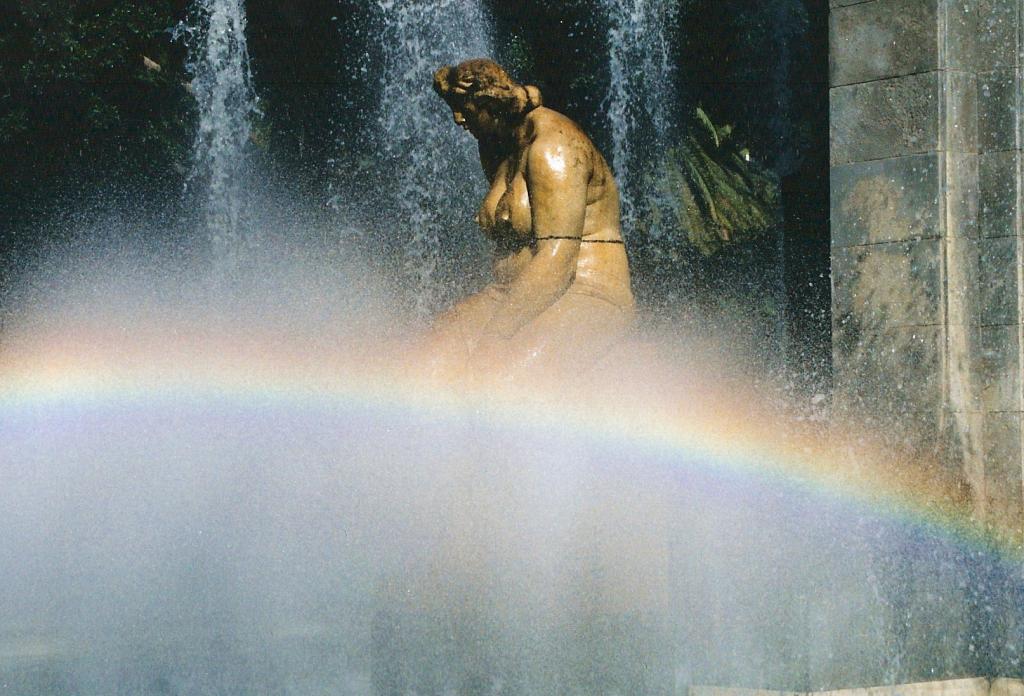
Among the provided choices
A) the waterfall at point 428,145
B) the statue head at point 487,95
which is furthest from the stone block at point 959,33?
the waterfall at point 428,145

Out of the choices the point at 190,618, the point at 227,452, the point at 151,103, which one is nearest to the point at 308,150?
the point at 151,103

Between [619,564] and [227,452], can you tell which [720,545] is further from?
[227,452]

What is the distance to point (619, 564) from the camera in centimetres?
793

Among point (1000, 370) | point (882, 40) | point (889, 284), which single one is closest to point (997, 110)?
point (882, 40)

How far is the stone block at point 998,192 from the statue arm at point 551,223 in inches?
83.0

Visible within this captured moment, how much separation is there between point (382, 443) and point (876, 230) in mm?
2766

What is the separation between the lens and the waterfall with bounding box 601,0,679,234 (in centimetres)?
1844

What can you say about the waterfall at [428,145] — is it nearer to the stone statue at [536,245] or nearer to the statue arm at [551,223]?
the stone statue at [536,245]

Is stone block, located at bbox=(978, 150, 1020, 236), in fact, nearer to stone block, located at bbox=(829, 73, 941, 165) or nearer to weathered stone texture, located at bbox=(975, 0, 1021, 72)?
stone block, located at bbox=(829, 73, 941, 165)

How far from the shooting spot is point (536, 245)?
815 cm

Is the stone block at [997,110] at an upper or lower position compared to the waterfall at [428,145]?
lower

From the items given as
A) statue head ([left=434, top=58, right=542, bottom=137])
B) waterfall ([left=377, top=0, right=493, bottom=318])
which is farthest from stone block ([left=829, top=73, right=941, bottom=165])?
waterfall ([left=377, top=0, right=493, bottom=318])

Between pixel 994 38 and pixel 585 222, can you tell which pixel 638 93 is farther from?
pixel 585 222

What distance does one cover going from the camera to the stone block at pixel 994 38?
8.77 metres
